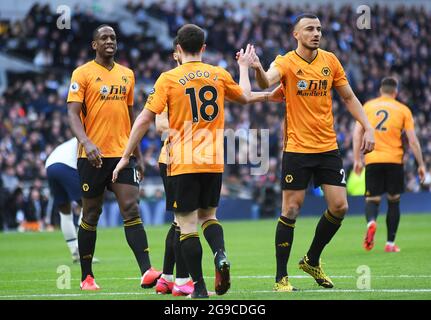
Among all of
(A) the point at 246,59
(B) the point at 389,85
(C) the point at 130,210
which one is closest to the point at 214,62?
(B) the point at 389,85

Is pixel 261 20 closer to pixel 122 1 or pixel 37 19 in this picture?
pixel 122 1

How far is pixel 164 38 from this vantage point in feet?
130

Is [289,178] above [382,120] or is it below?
below

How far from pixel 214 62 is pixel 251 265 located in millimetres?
22514

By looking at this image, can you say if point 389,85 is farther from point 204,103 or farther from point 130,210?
point 204,103

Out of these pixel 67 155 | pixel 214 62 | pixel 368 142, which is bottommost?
pixel 67 155

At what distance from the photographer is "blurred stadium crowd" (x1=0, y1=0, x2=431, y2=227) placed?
97.6 feet

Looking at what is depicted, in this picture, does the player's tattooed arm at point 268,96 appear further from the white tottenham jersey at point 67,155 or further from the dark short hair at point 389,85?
the dark short hair at point 389,85

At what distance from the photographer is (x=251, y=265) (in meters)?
14.6

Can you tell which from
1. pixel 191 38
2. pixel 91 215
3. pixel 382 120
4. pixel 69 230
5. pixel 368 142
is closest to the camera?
pixel 191 38

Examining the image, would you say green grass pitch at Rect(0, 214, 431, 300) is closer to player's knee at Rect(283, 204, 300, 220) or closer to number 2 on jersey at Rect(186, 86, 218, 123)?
player's knee at Rect(283, 204, 300, 220)

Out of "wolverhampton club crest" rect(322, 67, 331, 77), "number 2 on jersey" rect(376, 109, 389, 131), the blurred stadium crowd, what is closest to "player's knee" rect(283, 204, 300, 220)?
"wolverhampton club crest" rect(322, 67, 331, 77)

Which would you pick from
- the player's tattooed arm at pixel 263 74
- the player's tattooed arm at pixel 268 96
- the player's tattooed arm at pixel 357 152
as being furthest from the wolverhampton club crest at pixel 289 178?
the player's tattooed arm at pixel 357 152
